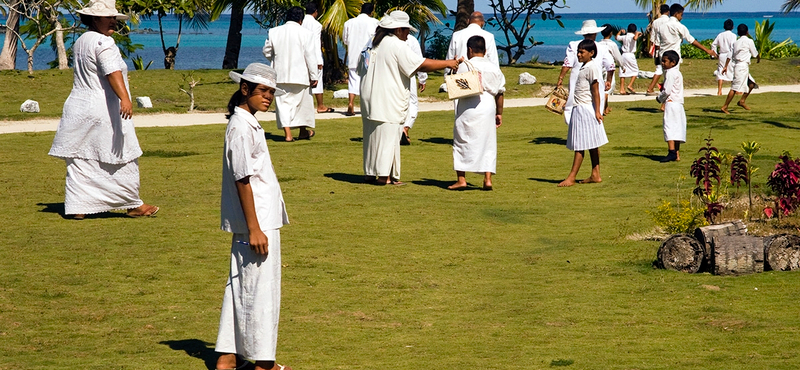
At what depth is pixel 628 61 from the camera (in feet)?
76.0

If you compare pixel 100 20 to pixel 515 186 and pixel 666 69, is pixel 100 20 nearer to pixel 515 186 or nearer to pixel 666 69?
pixel 515 186

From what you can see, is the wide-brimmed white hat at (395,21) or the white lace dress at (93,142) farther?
the wide-brimmed white hat at (395,21)

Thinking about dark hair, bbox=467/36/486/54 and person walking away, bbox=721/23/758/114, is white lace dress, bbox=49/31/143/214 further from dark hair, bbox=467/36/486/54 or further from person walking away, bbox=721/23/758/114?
person walking away, bbox=721/23/758/114

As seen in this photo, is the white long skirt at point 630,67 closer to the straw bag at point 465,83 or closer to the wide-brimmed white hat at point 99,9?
the straw bag at point 465,83

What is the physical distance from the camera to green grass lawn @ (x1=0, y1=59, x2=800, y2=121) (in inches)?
727

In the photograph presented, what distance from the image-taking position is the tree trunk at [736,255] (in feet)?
23.1

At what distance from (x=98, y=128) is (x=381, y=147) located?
10.1ft

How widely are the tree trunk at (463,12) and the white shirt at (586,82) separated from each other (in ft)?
42.9

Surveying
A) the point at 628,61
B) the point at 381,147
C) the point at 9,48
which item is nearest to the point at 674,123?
the point at 381,147

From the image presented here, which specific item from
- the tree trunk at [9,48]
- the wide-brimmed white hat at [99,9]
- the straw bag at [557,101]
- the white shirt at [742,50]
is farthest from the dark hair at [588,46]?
the tree trunk at [9,48]

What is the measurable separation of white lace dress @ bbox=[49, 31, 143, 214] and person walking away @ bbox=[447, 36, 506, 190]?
11.0 feet

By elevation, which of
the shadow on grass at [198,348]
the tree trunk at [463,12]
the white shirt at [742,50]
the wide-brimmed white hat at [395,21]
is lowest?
the shadow on grass at [198,348]

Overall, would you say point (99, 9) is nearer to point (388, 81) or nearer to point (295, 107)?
point (388, 81)

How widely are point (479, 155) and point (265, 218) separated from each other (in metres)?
5.73
